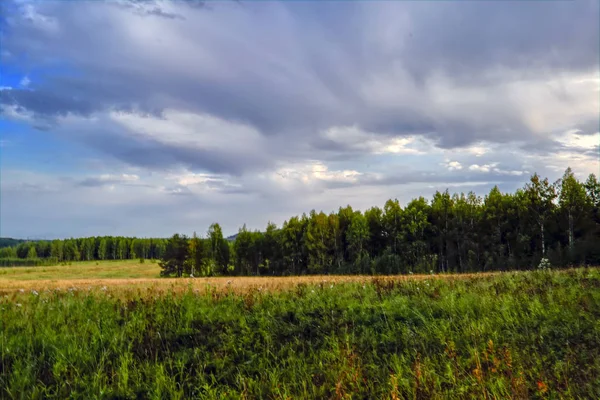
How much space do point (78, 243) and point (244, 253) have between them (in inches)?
5239

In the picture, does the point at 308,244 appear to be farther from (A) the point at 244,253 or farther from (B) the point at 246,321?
(B) the point at 246,321

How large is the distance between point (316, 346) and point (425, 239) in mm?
60361

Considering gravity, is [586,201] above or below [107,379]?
above

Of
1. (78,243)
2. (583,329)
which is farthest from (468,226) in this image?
(78,243)

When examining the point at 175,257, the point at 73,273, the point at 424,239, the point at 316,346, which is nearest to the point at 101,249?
the point at 73,273

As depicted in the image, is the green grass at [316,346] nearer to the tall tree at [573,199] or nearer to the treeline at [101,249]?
the tall tree at [573,199]

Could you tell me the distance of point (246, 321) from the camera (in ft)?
27.5

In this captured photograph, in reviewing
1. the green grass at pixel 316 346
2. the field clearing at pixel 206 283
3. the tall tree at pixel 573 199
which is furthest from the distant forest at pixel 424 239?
the green grass at pixel 316 346

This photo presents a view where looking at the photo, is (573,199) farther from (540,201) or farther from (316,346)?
(316,346)

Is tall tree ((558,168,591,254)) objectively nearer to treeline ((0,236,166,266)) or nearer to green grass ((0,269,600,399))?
green grass ((0,269,600,399))

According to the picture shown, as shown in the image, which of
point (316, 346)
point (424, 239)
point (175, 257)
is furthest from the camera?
point (175, 257)

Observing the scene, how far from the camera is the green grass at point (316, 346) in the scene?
18.5 ft

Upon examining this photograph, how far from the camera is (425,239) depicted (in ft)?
211

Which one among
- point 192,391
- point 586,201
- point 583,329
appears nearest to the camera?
point 192,391
